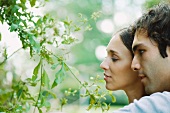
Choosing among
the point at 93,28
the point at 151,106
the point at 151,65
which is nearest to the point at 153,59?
the point at 151,65

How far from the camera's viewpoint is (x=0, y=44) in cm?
135

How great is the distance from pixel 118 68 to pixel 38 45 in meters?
0.24

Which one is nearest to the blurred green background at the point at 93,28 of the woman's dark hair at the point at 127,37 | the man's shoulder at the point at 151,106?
the woman's dark hair at the point at 127,37

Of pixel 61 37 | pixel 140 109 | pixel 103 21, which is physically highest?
pixel 103 21

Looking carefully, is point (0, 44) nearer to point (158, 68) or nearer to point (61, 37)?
point (61, 37)

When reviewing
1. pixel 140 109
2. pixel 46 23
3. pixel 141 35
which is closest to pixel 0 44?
pixel 46 23

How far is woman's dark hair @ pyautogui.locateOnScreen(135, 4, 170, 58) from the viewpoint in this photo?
0.91 meters

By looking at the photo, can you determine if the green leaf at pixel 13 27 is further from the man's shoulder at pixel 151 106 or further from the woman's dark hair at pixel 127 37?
the man's shoulder at pixel 151 106

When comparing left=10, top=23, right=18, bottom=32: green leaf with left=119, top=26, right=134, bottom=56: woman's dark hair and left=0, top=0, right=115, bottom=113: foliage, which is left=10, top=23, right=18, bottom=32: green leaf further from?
left=119, top=26, right=134, bottom=56: woman's dark hair

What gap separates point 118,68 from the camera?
1164mm

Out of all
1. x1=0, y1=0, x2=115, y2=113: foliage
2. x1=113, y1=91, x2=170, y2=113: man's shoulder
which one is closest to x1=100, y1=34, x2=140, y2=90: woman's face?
x1=0, y1=0, x2=115, y2=113: foliage

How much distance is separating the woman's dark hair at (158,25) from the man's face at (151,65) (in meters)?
0.01

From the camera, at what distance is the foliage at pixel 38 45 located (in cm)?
113

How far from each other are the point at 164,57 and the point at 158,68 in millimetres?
28
